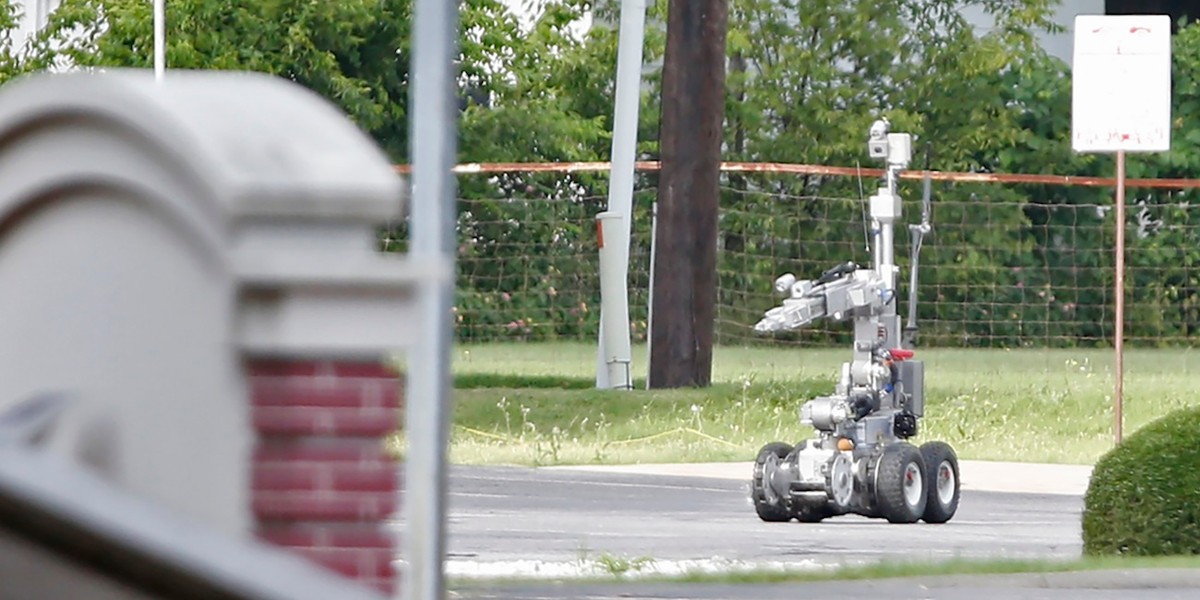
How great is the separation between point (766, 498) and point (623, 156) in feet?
29.5

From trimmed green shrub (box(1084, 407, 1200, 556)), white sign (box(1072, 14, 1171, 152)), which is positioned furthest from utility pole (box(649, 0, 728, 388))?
trimmed green shrub (box(1084, 407, 1200, 556))

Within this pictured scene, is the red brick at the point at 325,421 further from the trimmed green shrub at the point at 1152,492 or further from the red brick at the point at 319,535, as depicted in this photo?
the trimmed green shrub at the point at 1152,492

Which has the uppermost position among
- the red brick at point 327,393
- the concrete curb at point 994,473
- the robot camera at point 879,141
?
the robot camera at point 879,141

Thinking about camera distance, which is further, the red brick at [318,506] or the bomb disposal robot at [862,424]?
the bomb disposal robot at [862,424]

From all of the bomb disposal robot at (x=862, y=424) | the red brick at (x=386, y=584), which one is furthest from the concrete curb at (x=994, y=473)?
the red brick at (x=386, y=584)

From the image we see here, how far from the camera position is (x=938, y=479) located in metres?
14.2

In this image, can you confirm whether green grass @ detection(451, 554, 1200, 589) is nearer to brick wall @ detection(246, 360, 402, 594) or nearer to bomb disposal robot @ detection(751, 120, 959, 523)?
bomb disposal robot @ detection(751, 120, 959, 523)

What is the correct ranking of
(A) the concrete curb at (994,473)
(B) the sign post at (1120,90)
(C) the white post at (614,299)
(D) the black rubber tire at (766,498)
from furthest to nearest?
(C) the white post at (614,299)
(A) the concrete curb at (994,473)
(B) the sign post at (1120,90)
(D) the black rubber tire at (766,498)

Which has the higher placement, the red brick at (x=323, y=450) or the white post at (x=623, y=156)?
the white post at (x=623, y=156)

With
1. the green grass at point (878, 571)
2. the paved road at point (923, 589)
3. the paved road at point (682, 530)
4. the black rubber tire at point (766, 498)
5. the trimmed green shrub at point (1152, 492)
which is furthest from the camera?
the black rubber tire at point (766, 498)

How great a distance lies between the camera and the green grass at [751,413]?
20.0 metres

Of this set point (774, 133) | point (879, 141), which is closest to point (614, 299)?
point (879, 141)

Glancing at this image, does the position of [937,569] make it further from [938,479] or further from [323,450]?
[323,450]

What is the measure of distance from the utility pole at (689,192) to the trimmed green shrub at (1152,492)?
11.1 metres
